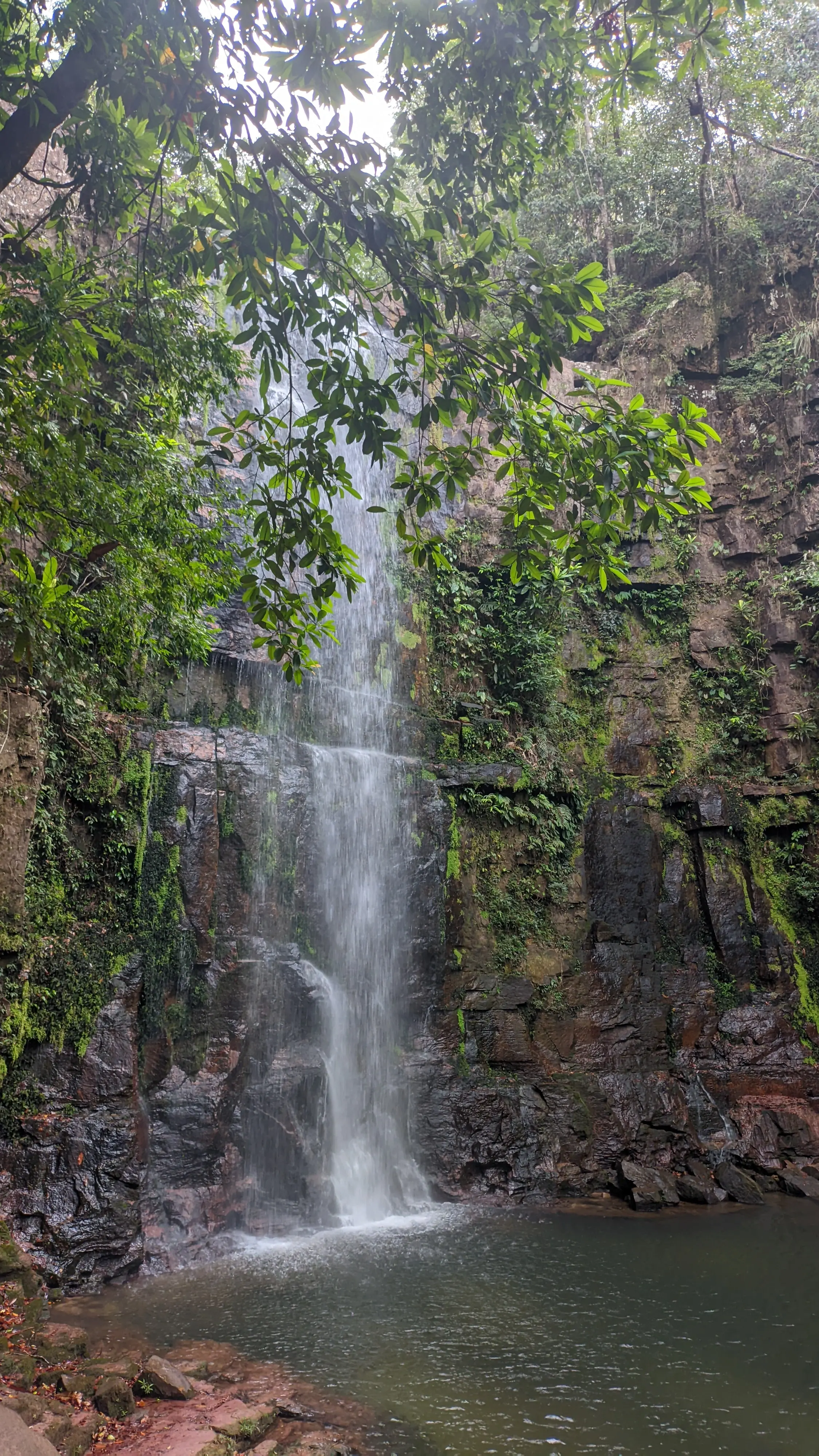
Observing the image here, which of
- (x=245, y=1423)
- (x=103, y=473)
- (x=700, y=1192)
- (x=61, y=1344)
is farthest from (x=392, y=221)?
(x=700, y=1192)

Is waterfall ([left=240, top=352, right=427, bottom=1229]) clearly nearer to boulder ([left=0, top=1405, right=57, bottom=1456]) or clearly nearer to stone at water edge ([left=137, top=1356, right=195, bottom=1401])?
stone at water edge ([left=137, top=1356, right=195, bottom=1401])

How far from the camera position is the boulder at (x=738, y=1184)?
8.70 meters

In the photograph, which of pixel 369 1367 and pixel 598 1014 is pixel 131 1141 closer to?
pixel 369 1367

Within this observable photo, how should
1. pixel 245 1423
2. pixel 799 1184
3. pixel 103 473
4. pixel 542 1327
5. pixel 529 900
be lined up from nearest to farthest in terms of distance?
pixel 245 1423, pixel 542 1327, pixel 103 473, pixel 799 1184, pixel 529 900

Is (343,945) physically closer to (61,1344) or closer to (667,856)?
(667,856)

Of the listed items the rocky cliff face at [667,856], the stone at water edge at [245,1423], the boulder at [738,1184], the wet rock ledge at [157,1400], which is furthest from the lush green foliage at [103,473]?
the boulder at [738,1184]

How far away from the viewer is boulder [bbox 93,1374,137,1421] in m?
4.22

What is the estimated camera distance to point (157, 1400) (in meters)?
4.44

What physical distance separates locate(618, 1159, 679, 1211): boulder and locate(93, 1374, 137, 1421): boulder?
580cm

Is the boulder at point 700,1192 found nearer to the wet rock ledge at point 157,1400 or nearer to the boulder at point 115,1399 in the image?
the wet rock ledge at point 157,1400

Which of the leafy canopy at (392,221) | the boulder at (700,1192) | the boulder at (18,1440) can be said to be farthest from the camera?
the boulder at (700,1192)

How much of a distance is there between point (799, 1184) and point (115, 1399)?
7.36m

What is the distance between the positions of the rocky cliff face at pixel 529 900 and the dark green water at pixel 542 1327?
4.11ft

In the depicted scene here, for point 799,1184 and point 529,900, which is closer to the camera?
point 799,1184
